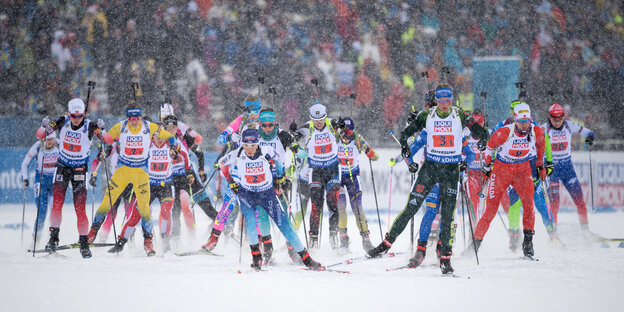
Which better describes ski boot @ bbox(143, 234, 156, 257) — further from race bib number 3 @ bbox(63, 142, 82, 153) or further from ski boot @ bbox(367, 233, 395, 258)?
ski boot @ bbox(367, 233, 395, 258)

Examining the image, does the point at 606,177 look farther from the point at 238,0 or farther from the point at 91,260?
the point at 91,260

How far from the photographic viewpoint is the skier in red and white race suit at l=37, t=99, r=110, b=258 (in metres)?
9.21

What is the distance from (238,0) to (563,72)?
8330 mm

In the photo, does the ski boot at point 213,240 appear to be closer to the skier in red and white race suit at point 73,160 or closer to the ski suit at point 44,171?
the skier in red and white race suit at point 73,160

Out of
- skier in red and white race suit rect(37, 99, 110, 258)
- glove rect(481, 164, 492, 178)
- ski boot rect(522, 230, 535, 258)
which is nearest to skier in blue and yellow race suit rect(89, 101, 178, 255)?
skier in red and white race suit rect(37, 99, 110, 258)

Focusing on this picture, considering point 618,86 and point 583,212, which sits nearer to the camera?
point 583,212

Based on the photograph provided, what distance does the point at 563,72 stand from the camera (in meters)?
17.1

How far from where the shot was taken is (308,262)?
7.87m

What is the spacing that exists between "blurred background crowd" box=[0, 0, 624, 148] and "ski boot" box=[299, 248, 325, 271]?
26.4 ft

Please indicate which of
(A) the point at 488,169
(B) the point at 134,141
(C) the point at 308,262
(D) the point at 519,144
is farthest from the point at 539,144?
(B) the point at 134,141

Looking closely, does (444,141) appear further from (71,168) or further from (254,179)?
(71,168)

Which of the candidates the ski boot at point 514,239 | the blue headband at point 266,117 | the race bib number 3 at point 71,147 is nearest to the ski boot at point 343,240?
the blue headband at point 266,117

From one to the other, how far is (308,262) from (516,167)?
3.06 m

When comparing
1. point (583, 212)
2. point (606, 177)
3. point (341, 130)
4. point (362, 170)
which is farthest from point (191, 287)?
point (606, 177)
